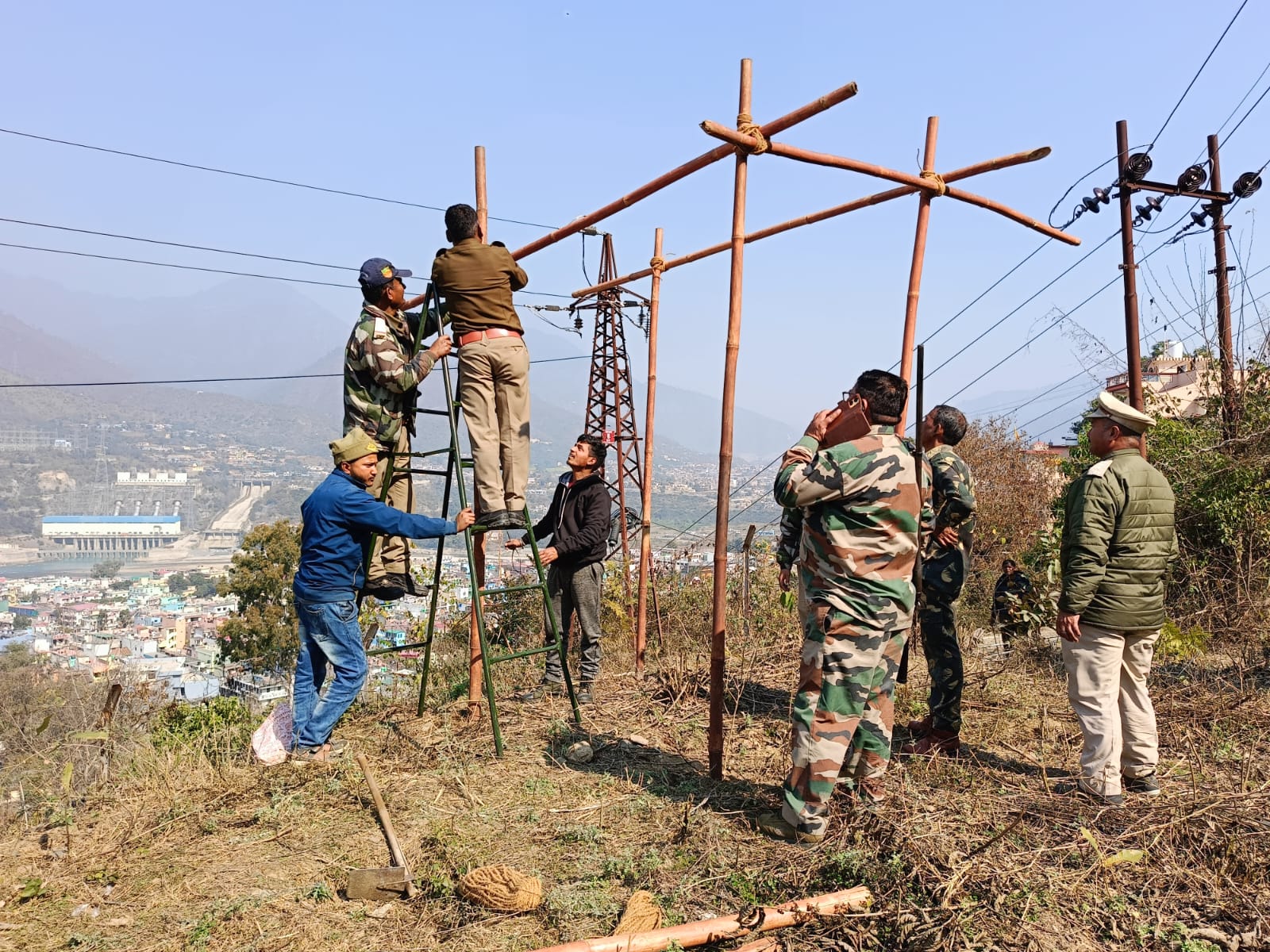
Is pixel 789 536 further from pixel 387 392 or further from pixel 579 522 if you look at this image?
pixel 387 392

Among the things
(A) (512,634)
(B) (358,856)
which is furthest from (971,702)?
(A) (512,634)

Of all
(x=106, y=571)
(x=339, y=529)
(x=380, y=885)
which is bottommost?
(x=106, y=571)

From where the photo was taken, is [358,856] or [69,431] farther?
[69,431]

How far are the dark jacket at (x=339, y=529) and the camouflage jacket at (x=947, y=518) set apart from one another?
307 cm

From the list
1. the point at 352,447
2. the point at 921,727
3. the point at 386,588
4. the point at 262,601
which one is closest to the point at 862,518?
the point at 921,727

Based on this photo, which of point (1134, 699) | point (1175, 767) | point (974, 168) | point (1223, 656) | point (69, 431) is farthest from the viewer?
point (69, 431)

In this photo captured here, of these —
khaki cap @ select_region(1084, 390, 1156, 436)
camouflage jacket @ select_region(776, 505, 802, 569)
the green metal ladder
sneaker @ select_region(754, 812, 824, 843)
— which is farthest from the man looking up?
khaki cap @ select_region(1084, 390, 1156, 436)

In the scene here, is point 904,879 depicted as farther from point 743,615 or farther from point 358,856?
point 743,615

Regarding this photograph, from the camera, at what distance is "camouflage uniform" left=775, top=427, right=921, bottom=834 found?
3.71 m

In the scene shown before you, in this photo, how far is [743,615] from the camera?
934 cm

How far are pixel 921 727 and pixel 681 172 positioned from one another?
3.96 m

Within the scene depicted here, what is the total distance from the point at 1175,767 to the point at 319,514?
5438mm

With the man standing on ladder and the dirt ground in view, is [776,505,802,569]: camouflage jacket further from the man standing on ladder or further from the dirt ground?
the man standing on ladder

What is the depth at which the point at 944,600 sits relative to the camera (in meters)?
5.10
